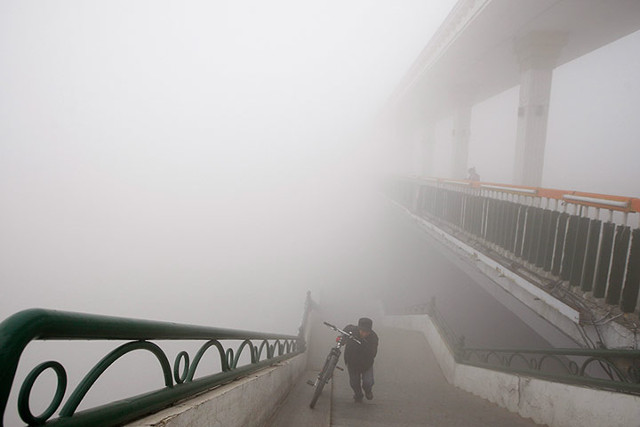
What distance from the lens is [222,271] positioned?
5919 cm

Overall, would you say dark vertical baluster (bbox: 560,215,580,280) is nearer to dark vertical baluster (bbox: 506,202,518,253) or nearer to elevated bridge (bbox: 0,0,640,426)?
elevated bridge (bbox: 0,0,640,426)

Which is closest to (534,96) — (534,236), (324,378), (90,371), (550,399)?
(534,236)

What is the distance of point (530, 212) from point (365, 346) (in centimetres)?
359

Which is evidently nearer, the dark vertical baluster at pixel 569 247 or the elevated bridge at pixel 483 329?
the elevated bridge at pixel 483 329

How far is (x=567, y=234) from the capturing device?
18.8 feet

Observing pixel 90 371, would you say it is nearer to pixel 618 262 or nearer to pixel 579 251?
pixel 618 262

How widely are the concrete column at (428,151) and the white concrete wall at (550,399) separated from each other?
21.4 meters

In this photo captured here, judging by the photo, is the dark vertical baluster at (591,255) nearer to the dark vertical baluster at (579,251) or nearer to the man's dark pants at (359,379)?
the dark vertical baluster at (579,251)

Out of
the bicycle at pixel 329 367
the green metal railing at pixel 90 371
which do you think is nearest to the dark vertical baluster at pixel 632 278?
the bicycle at pixel 329 367

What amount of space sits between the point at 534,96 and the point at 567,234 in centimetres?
857

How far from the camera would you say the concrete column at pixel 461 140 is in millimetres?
20859

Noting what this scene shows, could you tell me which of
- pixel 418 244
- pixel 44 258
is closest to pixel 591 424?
pixel 418 244

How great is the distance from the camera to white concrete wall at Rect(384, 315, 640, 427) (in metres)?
3.73

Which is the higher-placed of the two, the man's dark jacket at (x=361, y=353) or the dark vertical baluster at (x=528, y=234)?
the dark vertical baluster at (x=528, y=234)
